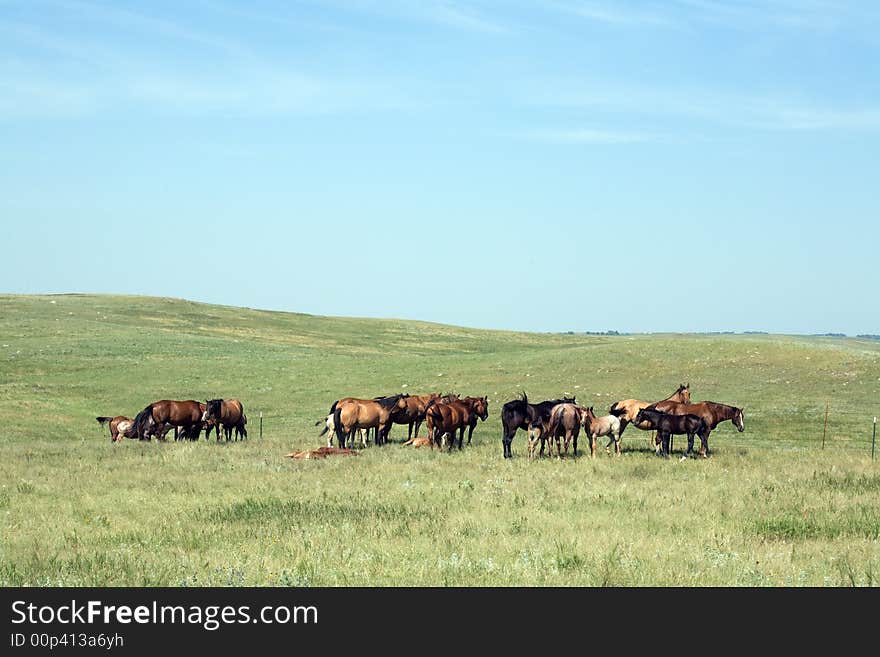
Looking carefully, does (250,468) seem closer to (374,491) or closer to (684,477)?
(374,491)

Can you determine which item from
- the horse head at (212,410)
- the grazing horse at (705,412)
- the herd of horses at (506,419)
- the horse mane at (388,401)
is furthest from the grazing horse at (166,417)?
the grazing horse at (705,412)

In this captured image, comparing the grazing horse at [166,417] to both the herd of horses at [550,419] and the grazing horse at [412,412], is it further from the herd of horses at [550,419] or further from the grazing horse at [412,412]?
the grazing horse at [412,412]

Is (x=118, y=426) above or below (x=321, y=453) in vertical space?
below

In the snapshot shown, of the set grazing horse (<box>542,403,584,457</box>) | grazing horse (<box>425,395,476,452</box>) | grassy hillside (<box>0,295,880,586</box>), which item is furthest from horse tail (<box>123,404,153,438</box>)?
grazing horse (<box>542,403,584,457</box>)

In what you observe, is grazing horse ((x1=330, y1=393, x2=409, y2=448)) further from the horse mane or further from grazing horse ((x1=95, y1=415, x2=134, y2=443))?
grazing horse ((x1=95, y1=415, x2=134, y2=443))

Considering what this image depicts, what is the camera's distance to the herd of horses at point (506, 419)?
945 inches

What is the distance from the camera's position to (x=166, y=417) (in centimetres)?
2947

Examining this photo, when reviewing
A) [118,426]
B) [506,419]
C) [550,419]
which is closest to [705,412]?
[550,419]

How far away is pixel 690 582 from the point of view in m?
10.2

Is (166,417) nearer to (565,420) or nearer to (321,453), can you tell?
(321,453)

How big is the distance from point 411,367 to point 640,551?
46.5m

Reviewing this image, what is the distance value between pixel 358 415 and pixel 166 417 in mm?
7019

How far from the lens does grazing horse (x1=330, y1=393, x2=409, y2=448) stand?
26641mm
